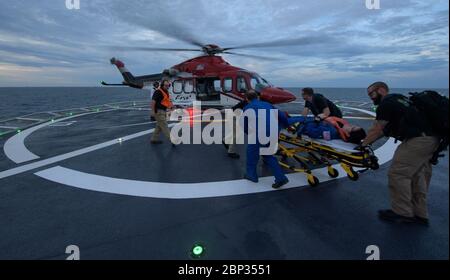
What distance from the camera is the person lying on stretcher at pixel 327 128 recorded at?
4646 mm

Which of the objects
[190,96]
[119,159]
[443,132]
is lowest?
[119,159]

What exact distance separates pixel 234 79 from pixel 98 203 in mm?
9394

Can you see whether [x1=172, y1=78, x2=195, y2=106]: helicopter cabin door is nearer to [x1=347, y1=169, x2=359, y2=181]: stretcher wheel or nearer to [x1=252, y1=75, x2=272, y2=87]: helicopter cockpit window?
[x1=252, y1=75, x2=272, y2=87]: helicopter cockpit window

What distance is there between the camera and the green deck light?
3015 mm

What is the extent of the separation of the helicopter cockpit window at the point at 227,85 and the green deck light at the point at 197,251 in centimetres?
1013

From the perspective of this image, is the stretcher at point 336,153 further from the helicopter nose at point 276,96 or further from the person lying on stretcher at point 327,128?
the helicopter nose at point 276,96

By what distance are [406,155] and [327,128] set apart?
5.25 ft

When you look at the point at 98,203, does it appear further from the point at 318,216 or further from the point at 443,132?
the point at 443,132

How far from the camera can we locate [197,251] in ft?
10.1

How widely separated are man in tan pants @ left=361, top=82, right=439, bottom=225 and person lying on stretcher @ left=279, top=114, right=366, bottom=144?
86 centimetres

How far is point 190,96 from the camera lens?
44.7 feet

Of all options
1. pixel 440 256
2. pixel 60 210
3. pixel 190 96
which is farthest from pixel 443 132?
pixel 190 96

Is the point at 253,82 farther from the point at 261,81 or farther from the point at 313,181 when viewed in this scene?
the point at 313,181
